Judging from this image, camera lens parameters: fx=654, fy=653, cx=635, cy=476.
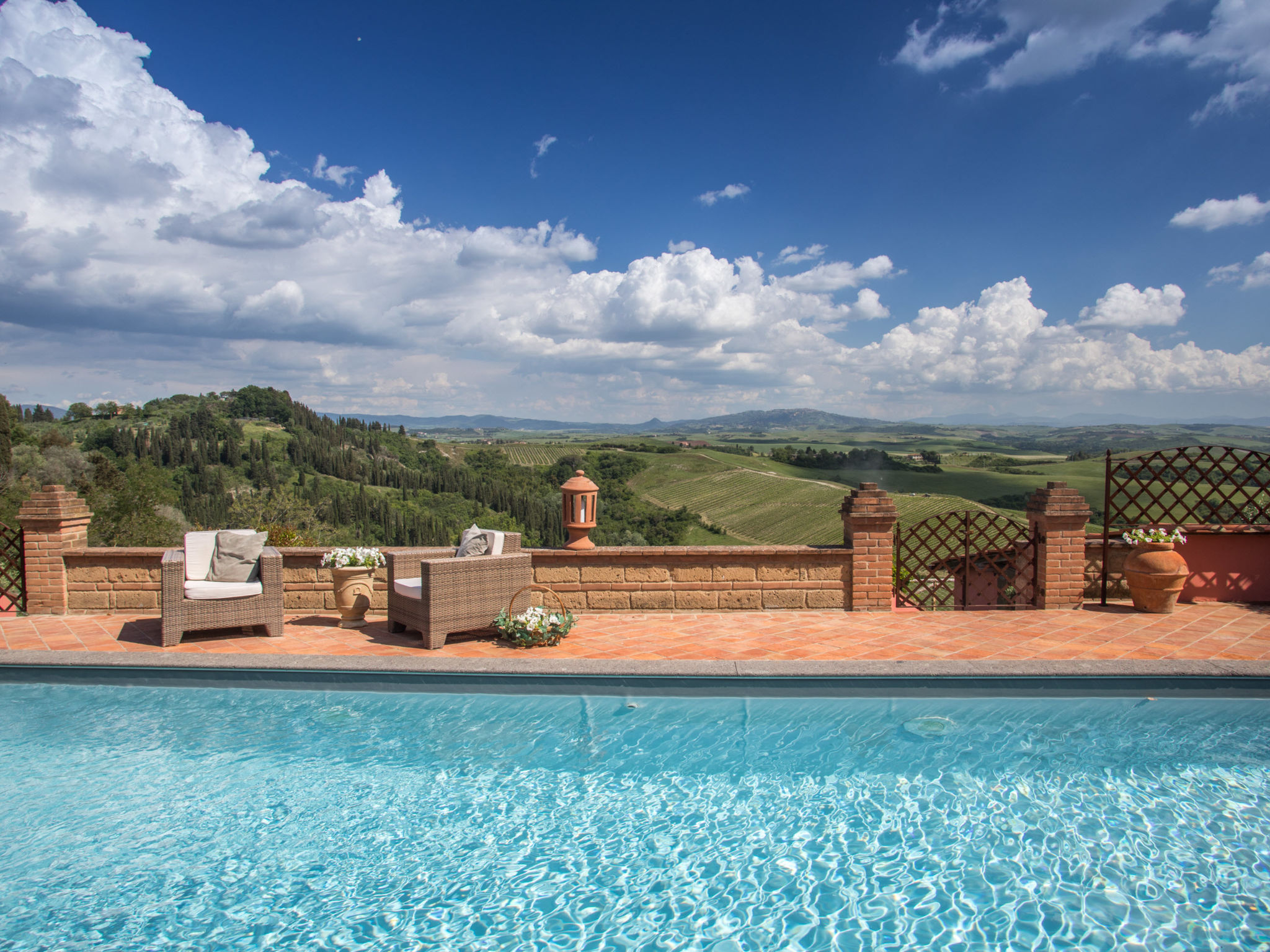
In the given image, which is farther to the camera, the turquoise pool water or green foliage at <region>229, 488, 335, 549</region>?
green foliage at <region>229, 488, 335, 549</region>

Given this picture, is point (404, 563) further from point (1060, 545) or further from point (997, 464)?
point (997, 464)

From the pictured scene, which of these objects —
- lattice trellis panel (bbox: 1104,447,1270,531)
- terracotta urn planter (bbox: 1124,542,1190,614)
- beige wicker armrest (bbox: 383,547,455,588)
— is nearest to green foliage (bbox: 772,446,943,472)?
lattice trellis panel (bbox: 1104,447,1270,531)

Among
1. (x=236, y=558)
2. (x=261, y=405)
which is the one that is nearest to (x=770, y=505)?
(x=236, y=558)

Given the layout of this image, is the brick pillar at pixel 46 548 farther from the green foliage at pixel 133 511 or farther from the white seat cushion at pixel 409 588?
the green foliage at pixel 133 511

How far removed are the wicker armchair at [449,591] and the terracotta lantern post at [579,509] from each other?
71cm

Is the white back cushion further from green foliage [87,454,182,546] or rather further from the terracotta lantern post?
green foliage [87,454,182,546]

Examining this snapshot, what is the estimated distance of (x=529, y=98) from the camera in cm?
1411

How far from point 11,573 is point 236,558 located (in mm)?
2736

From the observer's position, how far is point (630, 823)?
3.13 m

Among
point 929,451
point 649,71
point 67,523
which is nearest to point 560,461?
point 929,451

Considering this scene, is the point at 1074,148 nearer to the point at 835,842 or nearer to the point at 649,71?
the point at 649,71

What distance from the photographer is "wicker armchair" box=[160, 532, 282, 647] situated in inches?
205

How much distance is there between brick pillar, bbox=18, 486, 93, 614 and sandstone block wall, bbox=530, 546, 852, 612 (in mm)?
4530

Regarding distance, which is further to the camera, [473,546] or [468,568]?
[473,546]
